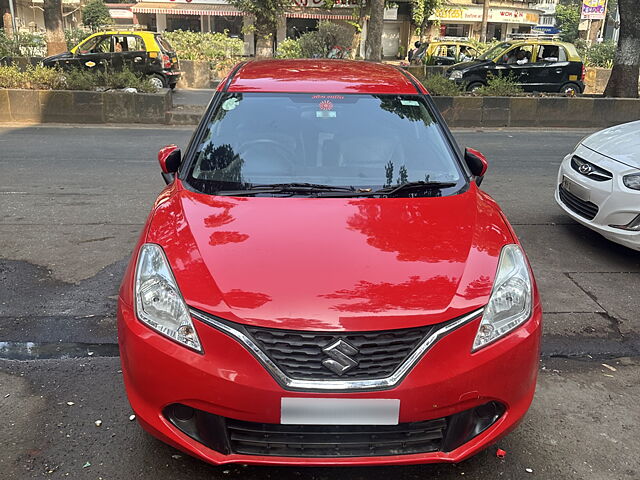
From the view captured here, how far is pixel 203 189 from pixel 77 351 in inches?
54.8

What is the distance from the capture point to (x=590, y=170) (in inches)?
207

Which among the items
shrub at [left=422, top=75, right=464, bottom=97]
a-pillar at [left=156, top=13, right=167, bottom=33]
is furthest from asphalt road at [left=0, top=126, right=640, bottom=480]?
a-pillar at [left=156, top=13, right=167, bottom=33]

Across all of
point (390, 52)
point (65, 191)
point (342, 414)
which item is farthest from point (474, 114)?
point (390, 52)

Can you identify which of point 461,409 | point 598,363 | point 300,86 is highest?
point 300,86

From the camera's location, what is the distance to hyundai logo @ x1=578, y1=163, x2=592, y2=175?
5.27 meters

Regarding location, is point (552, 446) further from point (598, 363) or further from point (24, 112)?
point (24, 112)

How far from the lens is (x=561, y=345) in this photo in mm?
3799

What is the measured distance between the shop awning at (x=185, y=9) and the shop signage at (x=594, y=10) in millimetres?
23832

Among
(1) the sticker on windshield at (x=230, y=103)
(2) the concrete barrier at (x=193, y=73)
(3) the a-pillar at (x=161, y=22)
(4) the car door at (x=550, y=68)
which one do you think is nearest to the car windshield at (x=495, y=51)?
(4) the car door at (x=550, y=68)

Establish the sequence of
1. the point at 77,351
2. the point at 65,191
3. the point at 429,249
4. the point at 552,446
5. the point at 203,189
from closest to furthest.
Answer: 1. the point at 429,249
2. the point at 552,446
3. the point at 203,189
4. the point at 77,351
5. the point at 65,191

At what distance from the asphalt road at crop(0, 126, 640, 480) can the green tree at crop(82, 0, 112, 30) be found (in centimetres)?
3922

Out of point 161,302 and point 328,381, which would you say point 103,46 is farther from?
point 328,381

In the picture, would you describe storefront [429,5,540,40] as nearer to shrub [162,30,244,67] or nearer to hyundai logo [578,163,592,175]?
shrub [162,30,244,67]

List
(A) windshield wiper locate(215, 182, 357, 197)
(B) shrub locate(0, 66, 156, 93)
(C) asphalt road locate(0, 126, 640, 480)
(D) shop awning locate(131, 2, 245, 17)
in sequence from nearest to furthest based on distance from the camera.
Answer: (C) asphalt road locate(0, 126, 640, 480), (A) windshield wiper locate(215, 182, 357, 197), (B) shrub locate(0, 66, 156, 93), (D) shop awning locate(131, 2, 245, 17)
